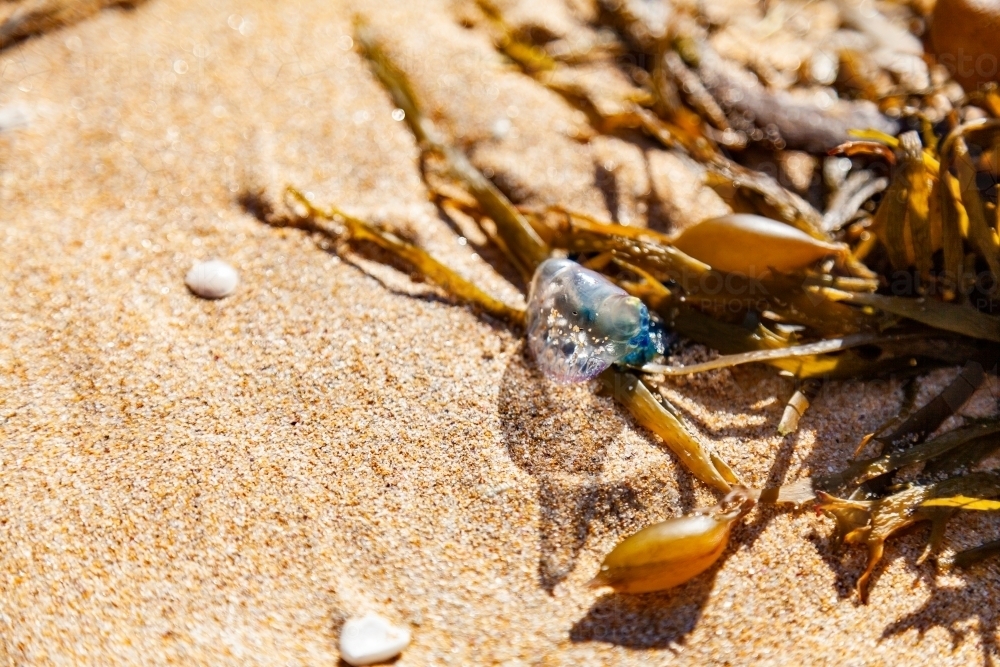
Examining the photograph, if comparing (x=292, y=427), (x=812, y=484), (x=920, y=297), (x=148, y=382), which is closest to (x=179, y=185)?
(x=148, y=382)

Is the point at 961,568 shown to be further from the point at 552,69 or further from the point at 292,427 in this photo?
the point at 552,69

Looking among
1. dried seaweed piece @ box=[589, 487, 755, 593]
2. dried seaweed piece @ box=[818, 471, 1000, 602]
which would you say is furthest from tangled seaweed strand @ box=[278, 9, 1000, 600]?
dried seaweed piece @ box=[589, 487, 755, 593]

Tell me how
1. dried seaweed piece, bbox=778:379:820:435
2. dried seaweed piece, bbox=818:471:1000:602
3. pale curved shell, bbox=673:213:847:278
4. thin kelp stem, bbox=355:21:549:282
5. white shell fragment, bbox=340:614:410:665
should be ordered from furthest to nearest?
1. thin kelp stem, bbox=355:21:549:282
2. pale curved shell, bbox=673:213:847:278
3. dried seaweed piece, bbox=778:379:820:435
4. dried seaweed piece, bbox=818:471:1000:602
5. white shell fragment, bbox=340:614:410:665

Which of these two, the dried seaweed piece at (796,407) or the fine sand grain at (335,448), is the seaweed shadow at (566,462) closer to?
the fine sand grain at (335,448)

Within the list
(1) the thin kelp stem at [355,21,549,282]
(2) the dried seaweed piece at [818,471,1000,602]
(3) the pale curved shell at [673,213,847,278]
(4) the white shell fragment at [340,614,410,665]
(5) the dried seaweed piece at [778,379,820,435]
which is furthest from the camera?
(1) the thin kelp stem at [355,21,549,282]

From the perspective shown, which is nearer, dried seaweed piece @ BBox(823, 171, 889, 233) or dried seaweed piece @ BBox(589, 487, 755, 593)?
dried seaweed piece @ BBox(589, 487, 755, 593)

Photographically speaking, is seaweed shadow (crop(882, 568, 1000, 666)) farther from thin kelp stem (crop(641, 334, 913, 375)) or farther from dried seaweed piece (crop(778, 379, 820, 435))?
thin kelp stem (crop(641, 334, 913, 375))
